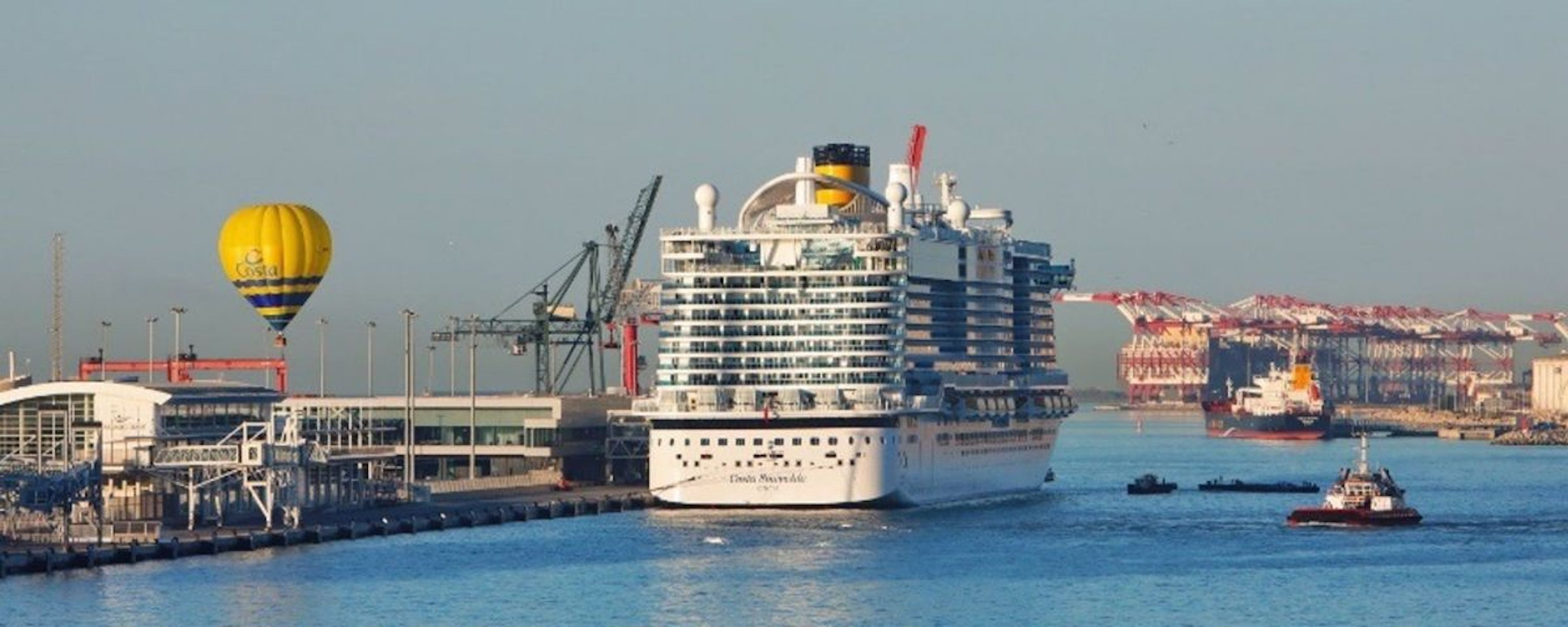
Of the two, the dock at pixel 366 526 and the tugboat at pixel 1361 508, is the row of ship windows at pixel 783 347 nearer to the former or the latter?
the dock at pixel 366 526

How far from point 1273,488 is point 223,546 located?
63463mm

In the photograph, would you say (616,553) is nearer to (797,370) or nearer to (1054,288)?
(797,370)

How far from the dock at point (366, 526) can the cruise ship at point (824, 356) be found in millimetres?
3844

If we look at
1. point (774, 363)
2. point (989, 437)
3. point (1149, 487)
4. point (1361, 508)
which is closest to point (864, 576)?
point (774, 363)

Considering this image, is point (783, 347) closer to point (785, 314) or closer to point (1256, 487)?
point (785, 314)

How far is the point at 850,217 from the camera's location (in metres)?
119

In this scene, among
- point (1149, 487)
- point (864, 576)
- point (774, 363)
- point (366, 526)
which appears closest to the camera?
point (864, 576)

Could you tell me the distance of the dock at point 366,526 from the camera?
285 ft

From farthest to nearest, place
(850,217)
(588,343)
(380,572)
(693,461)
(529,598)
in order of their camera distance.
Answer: (588,343) < (850,217) < (693,461) < (380,572) < (529,598)

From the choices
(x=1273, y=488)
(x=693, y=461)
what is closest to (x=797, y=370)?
(x=693, y=461)

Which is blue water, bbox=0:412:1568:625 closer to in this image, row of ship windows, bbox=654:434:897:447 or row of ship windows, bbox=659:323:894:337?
row of ship windows, bbox=654:434:897:447

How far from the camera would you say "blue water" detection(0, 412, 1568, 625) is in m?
79.4

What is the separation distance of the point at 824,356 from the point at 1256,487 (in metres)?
36.4

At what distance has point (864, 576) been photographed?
89625 mm
